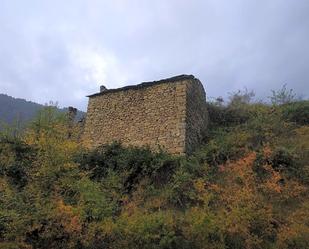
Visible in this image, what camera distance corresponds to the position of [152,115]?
60.3 ft

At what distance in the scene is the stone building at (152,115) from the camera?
17.6m

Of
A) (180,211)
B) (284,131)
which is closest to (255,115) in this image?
(284,131)

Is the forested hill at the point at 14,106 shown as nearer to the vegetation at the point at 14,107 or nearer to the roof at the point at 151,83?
the vegetation at the point at 14,107

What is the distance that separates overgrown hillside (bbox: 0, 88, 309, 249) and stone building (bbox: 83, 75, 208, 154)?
3.07ft

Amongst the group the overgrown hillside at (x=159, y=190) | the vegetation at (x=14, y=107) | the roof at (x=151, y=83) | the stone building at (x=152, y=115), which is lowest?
the overgrown hillside at (x=159, y=190)

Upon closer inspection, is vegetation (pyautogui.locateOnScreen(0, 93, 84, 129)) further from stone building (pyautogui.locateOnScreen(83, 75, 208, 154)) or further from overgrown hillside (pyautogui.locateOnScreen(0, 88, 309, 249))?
overgrown hillside (pyautogui.locateOnScreen(0, 88, 309, 249))

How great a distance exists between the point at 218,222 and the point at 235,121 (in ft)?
34.6

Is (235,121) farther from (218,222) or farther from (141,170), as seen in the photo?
(218,222)

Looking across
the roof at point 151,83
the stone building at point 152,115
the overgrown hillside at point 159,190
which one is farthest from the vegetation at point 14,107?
the overgrown hillside at point 159,190

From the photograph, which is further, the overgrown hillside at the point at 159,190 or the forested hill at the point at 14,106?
the forested hill at the point at 14,106

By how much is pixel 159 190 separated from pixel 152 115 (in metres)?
4.80

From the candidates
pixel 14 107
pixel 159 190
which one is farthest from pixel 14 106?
pixel 159 190

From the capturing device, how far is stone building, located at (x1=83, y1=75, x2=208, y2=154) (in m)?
17.6

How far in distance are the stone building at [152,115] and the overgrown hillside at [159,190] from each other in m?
0.93
